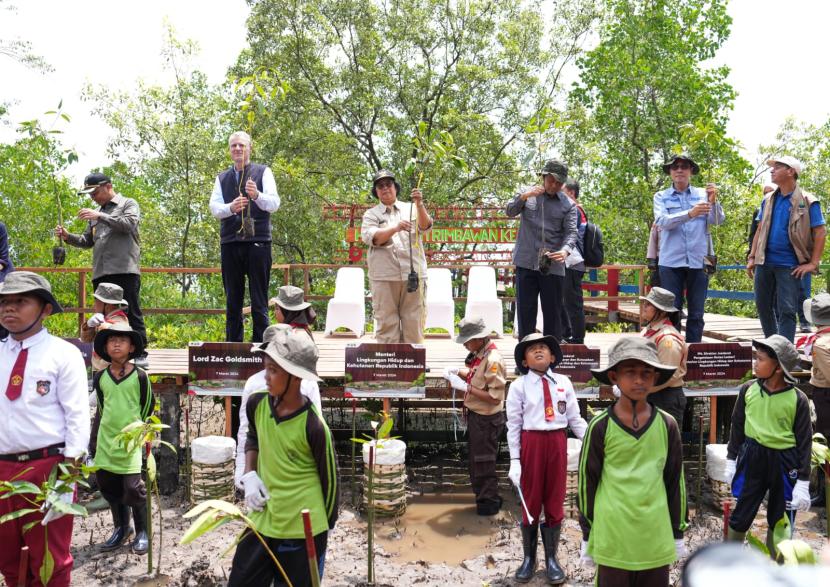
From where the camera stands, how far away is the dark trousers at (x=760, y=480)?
14.7 feet

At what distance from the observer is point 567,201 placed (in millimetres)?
6234

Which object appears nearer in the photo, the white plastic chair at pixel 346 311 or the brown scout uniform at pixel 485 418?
the brown scout uniform at pixel 485 418

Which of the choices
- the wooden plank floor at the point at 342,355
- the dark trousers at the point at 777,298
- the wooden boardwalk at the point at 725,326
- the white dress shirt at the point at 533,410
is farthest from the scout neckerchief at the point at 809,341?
the white dress shirt at the point at 533,410

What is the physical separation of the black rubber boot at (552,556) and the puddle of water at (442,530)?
71 cm

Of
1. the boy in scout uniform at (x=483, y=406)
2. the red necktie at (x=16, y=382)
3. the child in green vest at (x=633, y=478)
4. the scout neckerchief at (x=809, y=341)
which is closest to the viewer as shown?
the child in green vest at (x=633, y=478)

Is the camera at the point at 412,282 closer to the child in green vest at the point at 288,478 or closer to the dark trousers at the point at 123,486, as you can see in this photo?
the dark trousers at the point at 123,486

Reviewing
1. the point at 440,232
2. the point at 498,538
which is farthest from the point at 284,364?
the point at 440,232

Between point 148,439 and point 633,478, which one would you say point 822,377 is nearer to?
point 633,478

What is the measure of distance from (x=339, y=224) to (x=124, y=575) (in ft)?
48.7

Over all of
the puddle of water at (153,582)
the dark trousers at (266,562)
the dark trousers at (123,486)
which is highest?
the dark trousers at (266,562)

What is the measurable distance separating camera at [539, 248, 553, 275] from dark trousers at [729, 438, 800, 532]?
2150 mm

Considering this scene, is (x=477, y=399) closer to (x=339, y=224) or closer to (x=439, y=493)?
(x=439, y=493)

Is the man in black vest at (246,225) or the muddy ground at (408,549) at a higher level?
the man in black vest at (246,225)

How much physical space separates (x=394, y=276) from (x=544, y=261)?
1.39 metres
